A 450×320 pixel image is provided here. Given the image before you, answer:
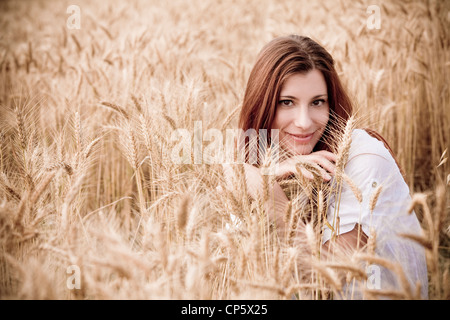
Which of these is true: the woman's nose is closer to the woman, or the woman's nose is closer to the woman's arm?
the woman

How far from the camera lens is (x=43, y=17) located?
275 inches

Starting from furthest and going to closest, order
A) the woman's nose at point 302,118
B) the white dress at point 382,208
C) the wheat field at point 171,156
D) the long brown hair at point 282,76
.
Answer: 1. the long brown hair at point 282,76
2. the woman's nose at point 302,118
3. the white dress at point 382,208
4. the wheat field at point 171,156

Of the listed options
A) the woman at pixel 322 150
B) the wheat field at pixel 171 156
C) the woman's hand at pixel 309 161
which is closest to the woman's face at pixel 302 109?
the woman at pixel 322 150

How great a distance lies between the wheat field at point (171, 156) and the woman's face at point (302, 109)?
35 centimetres

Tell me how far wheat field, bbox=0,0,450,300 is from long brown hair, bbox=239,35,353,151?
21 cm

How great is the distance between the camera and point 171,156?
155cm

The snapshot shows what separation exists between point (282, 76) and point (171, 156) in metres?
0.62

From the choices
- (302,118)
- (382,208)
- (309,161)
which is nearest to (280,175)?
(309,161)

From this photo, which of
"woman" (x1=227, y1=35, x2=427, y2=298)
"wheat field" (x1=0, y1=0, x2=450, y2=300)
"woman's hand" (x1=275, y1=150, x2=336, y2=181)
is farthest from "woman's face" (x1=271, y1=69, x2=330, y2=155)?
"wheat field" (x1=0, y1=0, x2=450, y2=300)

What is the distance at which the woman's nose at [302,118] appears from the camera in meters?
1.57

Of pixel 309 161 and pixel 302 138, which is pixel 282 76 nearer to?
pixel 302 138

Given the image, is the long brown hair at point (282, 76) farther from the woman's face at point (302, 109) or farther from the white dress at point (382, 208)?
the white dress at point (382, 208)
